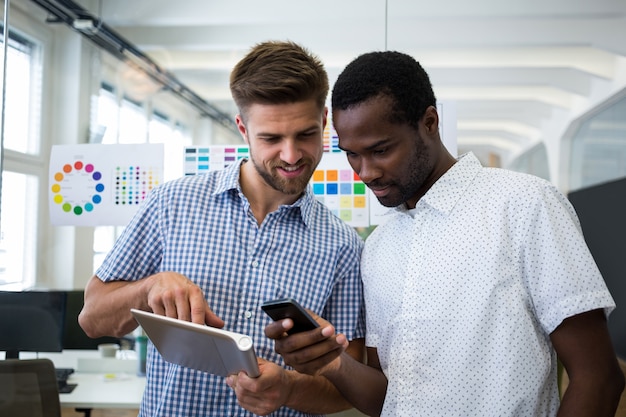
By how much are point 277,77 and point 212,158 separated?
133 centimetres

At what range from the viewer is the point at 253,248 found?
1636 millimetres

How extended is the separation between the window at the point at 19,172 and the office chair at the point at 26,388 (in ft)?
1.28

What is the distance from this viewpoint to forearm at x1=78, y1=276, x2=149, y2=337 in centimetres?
150

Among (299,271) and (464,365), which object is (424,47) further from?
(464,365)

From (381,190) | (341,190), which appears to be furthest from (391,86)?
(341,190)

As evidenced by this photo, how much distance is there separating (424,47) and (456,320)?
1.78m

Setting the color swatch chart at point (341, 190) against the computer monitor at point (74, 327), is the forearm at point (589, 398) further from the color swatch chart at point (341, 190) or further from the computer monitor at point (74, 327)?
the computer monitor at point (74, 327)

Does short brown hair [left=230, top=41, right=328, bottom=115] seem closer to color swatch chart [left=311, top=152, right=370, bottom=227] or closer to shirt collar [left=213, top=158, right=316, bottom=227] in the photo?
shirt collar [left=213, top=158, right=316, bottom=227]

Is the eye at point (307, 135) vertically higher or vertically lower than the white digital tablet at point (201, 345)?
higher

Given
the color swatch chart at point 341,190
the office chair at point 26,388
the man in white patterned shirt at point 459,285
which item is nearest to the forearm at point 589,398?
the man in white patterned shirt at point 459,285

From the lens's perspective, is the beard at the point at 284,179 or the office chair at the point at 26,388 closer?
the beard at the point at 284,179

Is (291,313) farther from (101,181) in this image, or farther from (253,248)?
(101,181)

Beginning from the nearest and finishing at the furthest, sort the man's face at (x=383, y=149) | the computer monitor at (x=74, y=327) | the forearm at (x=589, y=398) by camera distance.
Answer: the forearm at (x=589, y=398), the man's face at (x=383, y=149), the computer monitor at (x=74, y=327)

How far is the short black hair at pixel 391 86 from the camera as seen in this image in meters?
1.41
